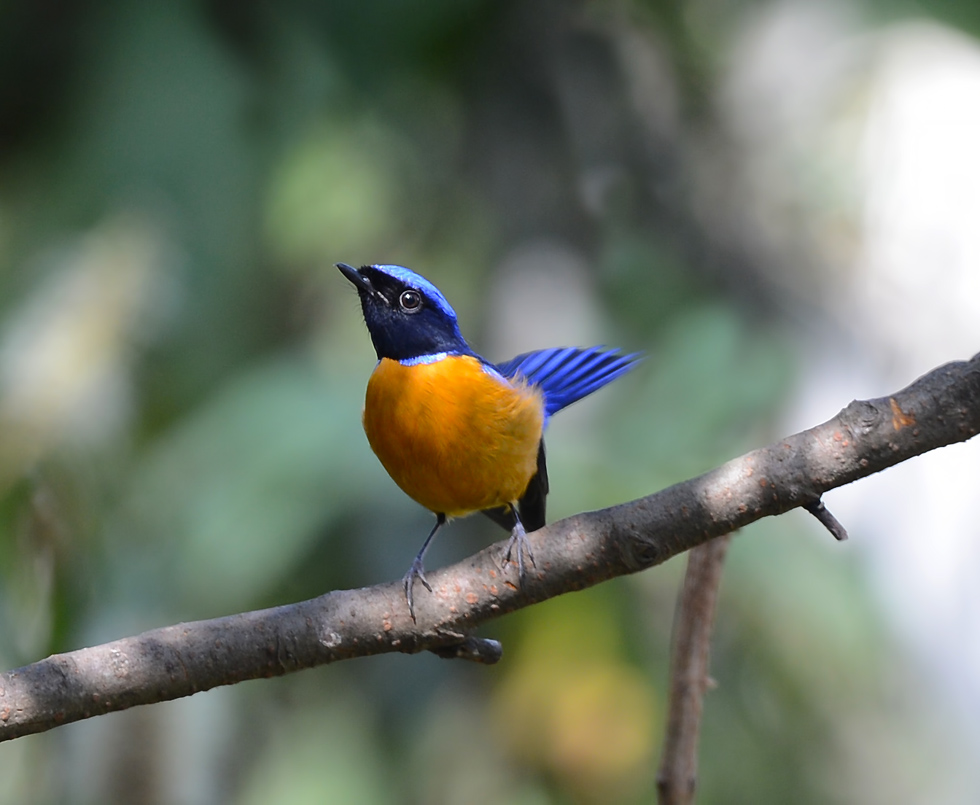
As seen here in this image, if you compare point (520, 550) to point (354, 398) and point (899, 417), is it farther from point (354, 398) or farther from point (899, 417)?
point (354, 398)

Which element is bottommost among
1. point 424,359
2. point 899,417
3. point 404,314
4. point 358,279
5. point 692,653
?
point 692,653

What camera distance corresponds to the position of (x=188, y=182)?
16.5 feet

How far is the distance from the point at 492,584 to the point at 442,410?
0.85m

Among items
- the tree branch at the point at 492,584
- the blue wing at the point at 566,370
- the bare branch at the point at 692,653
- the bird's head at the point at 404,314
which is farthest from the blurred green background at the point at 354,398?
the tree branch at the point at 492,584

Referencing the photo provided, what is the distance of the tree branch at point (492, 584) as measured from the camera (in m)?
2.13

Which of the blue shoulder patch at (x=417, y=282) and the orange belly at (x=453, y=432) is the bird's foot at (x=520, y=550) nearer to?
the orange belly at (x=453, y=432)

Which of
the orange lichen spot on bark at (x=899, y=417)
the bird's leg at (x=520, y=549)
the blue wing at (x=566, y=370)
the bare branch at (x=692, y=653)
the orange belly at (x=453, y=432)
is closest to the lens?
the orange lichen spot on bark at (x=899, y=417)

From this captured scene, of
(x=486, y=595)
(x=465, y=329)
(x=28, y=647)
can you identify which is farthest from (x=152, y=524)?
(x=486, y=595)

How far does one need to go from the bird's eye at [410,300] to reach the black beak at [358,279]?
103mm

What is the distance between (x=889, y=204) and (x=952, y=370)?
4147 millimetres

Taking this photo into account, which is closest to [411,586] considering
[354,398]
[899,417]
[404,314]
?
[899,417]

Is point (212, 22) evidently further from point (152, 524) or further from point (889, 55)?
point (889, 55)

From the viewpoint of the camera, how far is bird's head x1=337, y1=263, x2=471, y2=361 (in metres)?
3.50

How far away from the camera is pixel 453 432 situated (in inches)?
126
